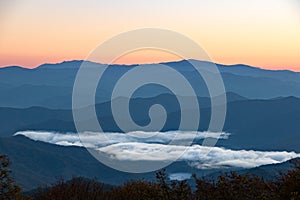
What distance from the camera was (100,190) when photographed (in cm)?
2789

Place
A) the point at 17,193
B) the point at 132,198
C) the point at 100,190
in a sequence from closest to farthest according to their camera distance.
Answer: the point at 17,193 < the point at 100,190 < the point at 132,198

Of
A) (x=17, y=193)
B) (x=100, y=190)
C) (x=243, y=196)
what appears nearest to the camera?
(x=17, y=193)

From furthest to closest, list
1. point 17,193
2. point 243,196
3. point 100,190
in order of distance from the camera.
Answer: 1. point 100,190
2. point 243,196
3. point 17,193

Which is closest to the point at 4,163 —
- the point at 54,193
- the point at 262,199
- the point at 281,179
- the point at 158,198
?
the point at 54,193

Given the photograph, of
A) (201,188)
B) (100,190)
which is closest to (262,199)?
(201,188)

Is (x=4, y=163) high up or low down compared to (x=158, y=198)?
up

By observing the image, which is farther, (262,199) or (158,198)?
(158,198)

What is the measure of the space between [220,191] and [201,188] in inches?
50.5

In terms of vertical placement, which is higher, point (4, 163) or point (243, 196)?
point (4, 163)

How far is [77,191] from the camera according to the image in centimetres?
2672

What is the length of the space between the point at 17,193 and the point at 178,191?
24.4 ft

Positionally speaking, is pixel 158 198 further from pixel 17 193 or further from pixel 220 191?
pixel 17 193

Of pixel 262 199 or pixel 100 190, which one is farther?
pixel 100 190

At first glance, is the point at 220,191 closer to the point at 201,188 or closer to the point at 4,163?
the point at 201,188
